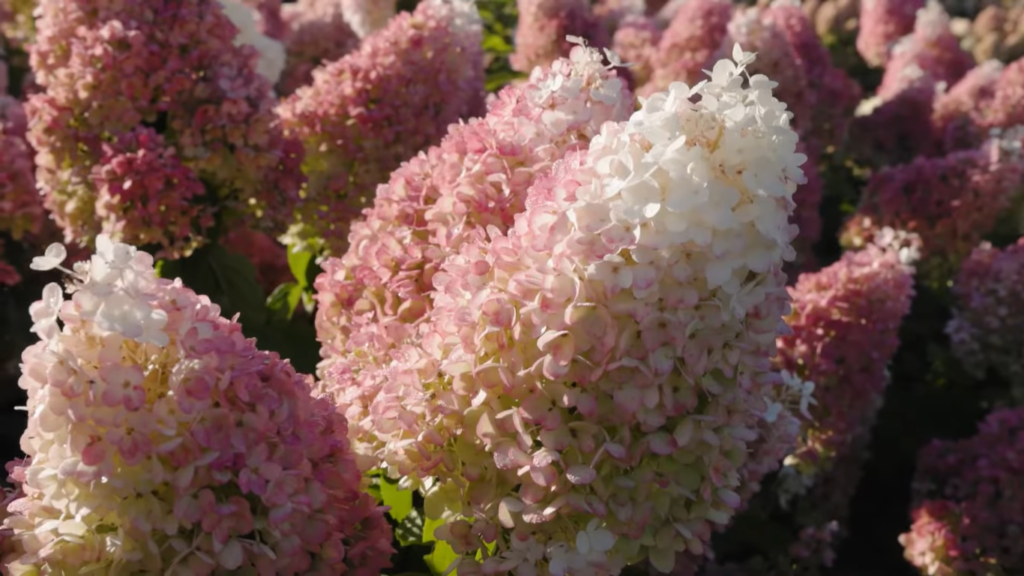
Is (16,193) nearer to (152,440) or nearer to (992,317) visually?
(152,440)

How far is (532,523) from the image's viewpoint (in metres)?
0.98

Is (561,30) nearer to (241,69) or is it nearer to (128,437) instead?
(241,69)

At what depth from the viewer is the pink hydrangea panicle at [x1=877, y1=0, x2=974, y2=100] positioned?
3.90 metres

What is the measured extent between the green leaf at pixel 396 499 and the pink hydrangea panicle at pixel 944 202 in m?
1.79

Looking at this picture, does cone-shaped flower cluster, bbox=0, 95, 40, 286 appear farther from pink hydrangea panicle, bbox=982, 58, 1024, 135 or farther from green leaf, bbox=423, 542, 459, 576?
pink hydrangea panicle, bbox=982, 58, 1024, 135

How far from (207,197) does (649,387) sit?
108 centimetres

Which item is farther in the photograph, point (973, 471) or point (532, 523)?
point (973, 471)

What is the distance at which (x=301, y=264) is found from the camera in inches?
78.7

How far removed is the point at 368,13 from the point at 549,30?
1.86 feet

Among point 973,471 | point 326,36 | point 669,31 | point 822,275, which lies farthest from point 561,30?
point 973,471

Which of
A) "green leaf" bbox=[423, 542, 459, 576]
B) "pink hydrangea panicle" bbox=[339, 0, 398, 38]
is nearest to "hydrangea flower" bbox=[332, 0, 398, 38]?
"pink hydrangea panicle" bbox=[339, 0, 398, 38]

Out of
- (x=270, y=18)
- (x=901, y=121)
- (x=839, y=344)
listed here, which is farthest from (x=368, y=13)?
(x=839, y=344)

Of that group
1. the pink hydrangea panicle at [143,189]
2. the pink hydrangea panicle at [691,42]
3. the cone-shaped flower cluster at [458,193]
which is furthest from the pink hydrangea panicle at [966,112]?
Result: the pink hydrangea panicle at [143,189]

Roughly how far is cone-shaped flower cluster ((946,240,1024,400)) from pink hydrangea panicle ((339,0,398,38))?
170 cm
